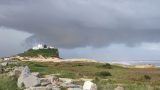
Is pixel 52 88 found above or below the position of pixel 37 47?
below

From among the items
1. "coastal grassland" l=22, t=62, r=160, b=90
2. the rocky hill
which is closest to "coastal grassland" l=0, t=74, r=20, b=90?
"coastal grassland" l=22, t=62, r=160, b=90

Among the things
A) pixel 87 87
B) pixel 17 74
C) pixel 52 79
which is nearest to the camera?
pixel 87 87

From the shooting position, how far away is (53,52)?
488ft

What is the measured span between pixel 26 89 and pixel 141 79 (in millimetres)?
21885

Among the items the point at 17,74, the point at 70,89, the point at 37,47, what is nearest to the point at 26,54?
the point at 37,47

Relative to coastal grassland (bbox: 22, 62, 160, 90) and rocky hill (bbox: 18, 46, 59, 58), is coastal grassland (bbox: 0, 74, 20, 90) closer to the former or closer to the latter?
coastal grassland (bbox: 22, 62, 160, 90)

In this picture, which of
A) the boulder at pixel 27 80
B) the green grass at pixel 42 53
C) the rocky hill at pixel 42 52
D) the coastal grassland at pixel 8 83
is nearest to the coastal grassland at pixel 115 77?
the boulder at pixel 27 80

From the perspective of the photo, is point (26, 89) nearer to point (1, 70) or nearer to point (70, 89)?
point (70, 89)

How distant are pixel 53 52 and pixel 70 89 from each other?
111585mm

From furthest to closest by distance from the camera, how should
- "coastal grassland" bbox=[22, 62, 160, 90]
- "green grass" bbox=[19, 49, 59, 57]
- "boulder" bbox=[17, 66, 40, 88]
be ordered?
"green grass" bbox=[19, 49, 59, 57]
"coastal grassland" bbox=[22, 62, 160, 90]
"boulder" bbox=[17, 66, 40, 88]

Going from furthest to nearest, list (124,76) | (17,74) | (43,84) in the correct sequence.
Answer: (124,76) → (17,74) → (43,84)

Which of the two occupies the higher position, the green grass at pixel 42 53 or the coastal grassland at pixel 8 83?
the green grass at pixel 42 53

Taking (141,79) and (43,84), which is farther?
(141,79)

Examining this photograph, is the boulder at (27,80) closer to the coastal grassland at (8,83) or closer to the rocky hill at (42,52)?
the coastal grassland at (8,83)
